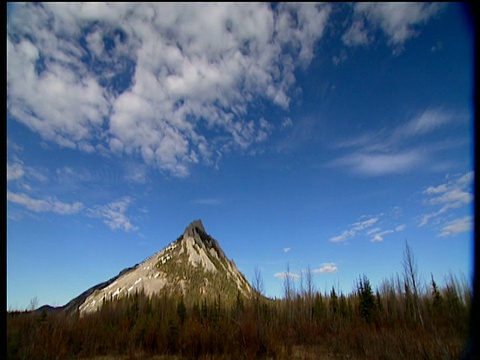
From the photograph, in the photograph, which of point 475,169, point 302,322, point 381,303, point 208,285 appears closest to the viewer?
point 475,169

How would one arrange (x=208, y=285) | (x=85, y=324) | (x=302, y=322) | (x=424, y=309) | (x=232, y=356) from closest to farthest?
(x=232, y=356), (x=85, y=324), (x=302, y=322), (x=424, y=309), (x=208, y=285)

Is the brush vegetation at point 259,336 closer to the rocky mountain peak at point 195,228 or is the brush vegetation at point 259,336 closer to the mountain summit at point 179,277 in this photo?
the mountain summit at point 179,277

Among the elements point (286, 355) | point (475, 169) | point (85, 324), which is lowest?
point (286, 355)

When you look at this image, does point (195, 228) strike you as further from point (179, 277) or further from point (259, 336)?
point (259, 336)

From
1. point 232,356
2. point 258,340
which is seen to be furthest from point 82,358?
point 258,340

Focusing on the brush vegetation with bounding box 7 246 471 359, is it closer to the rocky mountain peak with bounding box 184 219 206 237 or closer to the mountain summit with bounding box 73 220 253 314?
the mountain summit with bounding box 73 220 253 314

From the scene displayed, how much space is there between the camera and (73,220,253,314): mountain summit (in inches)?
1629

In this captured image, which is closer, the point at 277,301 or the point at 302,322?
the point at 302,322

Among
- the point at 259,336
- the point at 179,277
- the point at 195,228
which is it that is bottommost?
the point at 259,336

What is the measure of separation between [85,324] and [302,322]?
33.1 ft

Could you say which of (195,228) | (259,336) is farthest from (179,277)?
(259,336)

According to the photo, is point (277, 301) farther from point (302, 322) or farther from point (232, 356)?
point (232, 356)

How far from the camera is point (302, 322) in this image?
15039 mm

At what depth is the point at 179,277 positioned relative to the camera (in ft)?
150
